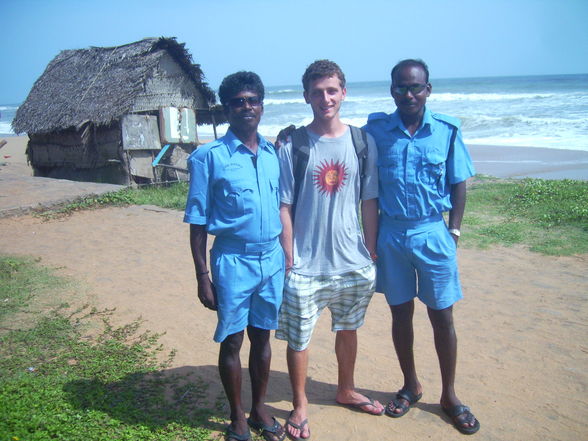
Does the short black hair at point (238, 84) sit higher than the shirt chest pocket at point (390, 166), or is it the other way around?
the short black hair at point (238, 84)

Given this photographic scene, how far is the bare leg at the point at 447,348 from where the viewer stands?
112 inches

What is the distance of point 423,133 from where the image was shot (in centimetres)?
278

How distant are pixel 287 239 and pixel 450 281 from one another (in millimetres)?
960

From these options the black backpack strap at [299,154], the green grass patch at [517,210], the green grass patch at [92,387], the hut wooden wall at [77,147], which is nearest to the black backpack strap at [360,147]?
the black backpack strap at [299,154]

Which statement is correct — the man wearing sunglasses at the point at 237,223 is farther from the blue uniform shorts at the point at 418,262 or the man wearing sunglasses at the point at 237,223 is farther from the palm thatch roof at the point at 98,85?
the palm thatch roof at the point at 98,85

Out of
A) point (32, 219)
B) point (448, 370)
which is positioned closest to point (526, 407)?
point (448, 370)

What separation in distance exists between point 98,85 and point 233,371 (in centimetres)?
1016

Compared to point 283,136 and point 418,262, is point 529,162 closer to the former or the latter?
point 418,262

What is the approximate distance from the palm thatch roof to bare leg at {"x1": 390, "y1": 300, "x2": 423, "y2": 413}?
871 cm

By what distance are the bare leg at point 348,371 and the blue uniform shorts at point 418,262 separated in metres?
0.35

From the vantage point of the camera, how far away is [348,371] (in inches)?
120

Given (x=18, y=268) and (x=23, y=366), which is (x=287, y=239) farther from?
(x=18, y=268)

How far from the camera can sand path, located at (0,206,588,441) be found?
298cm

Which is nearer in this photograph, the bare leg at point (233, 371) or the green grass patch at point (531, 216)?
the bare leg at point (233, 371)
